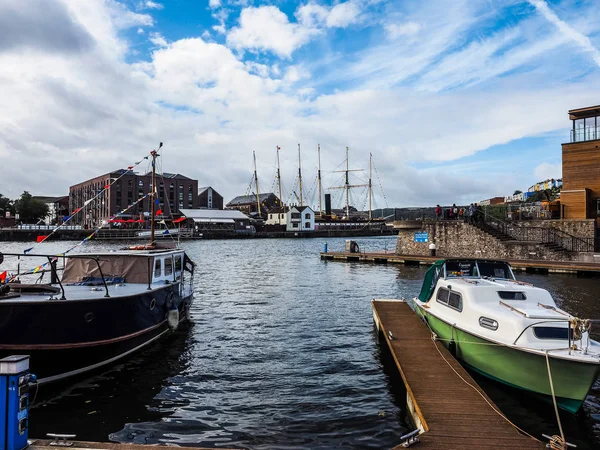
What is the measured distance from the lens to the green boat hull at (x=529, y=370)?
28.1ft

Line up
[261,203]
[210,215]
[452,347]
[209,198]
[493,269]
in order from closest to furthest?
[452,347]
[493,269]
[210,215]
[209,198]
[261,203]

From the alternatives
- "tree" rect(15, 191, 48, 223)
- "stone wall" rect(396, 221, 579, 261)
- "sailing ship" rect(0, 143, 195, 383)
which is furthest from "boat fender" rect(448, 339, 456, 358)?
"tree" rect(15, 191, 48, 223)

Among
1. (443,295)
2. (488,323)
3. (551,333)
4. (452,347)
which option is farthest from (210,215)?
(551,333)

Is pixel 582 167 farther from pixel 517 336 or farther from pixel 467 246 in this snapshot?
pixel 517 336

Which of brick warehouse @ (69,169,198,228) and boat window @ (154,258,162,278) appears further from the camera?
brick warehouse @ (69,169,198,228)

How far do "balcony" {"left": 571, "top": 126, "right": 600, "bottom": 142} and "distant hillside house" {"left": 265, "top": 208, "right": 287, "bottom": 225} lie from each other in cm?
10283

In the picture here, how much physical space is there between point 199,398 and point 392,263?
33113mm

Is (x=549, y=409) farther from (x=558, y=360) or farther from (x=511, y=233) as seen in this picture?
(x=511, y=233)

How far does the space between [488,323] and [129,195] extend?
434 ft

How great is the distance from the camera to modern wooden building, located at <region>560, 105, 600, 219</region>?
3719cm

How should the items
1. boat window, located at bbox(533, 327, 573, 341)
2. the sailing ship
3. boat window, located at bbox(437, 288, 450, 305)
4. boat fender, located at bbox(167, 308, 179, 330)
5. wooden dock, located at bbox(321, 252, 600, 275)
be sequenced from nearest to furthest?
boat window, located at bbox(533, 327, 573, 341)
the sailing ship
boat window, located at bbox(437, 288, 450, 305)
boat fender, located at bbox(167, 308, 179, 330)
wooden dock, located at bbox(321, 252, 600, 275)

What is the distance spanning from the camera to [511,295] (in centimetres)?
1181

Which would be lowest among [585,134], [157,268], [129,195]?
[157,268]

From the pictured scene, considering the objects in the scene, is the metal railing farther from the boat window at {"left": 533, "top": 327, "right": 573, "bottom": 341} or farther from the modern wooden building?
the boat window at {"left": 533, "top": 327, "right": 573, "bottom": 341}
